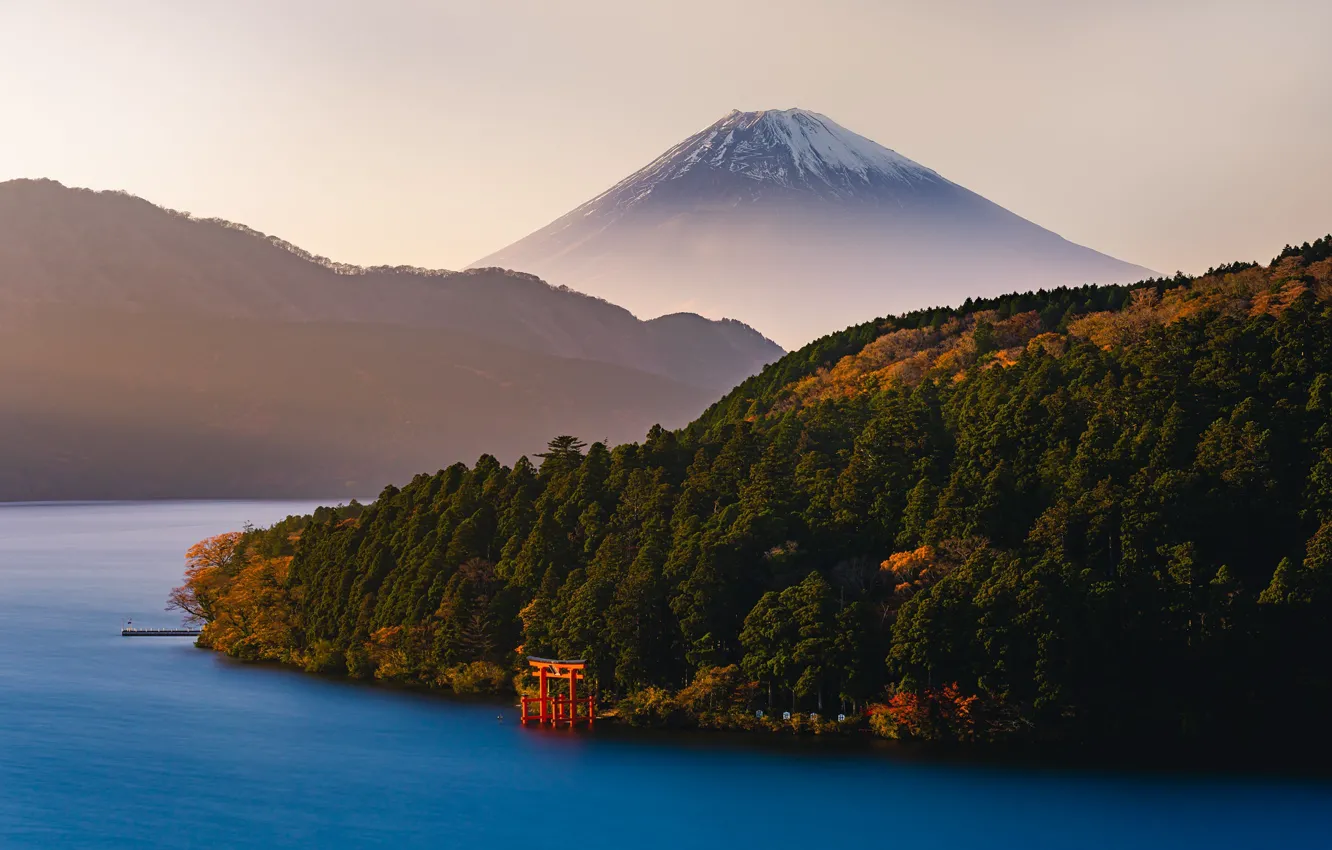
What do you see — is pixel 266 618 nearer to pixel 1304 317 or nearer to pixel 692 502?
pixel 692 502

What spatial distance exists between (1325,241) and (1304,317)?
14888 mm

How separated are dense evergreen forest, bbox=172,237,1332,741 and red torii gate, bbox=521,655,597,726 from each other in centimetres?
51

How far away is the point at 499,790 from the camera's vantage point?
127 ft

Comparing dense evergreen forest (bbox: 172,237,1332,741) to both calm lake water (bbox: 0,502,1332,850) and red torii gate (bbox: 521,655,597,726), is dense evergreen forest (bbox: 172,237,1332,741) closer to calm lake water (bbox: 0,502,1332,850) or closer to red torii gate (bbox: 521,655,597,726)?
red torii gate (bbox: 521,655,597,726)

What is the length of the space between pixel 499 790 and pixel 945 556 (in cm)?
1447

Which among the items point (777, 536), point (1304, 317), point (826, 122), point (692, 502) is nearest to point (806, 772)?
point (777, 536)

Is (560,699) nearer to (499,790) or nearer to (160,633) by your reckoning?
(499,790)

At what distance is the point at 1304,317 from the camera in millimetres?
46250

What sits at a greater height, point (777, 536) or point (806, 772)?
point (777, 536)

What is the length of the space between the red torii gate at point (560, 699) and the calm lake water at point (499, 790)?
100 cm

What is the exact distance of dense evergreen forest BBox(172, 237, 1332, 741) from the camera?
39.6m

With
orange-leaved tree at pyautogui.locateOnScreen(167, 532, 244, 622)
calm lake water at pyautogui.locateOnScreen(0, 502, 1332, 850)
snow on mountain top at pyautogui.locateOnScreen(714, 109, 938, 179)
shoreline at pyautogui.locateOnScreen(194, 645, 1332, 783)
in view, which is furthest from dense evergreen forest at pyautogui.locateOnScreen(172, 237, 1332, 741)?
snow on mountain top at pyautogui.locateOnScreen(714, 109, 938, 179)

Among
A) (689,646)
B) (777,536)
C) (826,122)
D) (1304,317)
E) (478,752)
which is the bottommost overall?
(478,752)

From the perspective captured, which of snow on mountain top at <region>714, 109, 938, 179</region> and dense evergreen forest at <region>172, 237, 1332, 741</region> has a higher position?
snow on mountain top at <region>714, 109, 938, 179</region>
